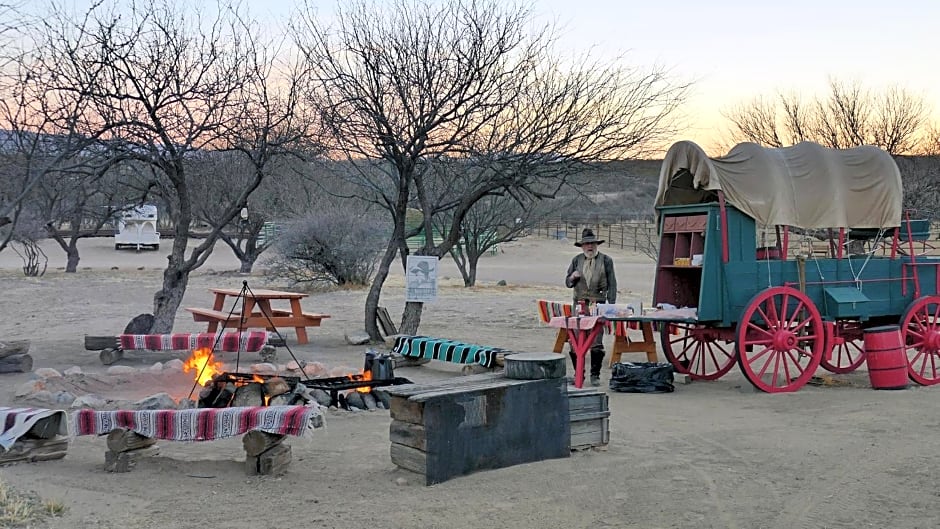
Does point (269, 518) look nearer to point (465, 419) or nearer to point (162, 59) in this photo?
point (465, 419)

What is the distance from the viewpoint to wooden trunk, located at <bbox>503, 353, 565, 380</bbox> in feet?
20.6

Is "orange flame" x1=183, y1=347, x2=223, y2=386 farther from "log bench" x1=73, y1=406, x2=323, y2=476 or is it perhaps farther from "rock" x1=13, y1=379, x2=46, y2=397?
"log bench" x1=73, y1=406, x2=323, y2=476

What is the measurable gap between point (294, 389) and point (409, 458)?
9.02 feet

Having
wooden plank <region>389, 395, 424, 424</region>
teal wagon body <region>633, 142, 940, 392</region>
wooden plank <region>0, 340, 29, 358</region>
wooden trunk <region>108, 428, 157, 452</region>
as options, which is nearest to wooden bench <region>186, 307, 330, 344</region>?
wooden plank <region>0, 340, 29, 358</region>

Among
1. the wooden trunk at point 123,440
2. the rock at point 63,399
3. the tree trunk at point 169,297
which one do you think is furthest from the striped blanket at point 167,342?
the wooden trunk at point 123,440

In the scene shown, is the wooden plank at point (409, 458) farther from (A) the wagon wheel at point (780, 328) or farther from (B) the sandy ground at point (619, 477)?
(A) the wagon wheel at point (780, 328)

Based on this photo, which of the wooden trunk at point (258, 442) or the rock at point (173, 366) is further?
the rock at point (173, 366)

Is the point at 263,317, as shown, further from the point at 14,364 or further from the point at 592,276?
the point at 592,276

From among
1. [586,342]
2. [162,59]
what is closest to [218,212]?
[162,59]

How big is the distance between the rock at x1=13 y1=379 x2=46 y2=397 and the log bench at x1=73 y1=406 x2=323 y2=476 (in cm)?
322

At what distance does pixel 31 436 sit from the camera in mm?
6332

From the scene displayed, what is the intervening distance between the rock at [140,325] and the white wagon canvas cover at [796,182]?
7328 mm

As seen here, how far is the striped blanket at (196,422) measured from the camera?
6.07 metres

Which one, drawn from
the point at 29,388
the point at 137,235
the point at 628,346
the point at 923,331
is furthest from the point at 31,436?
the point at 137,235
